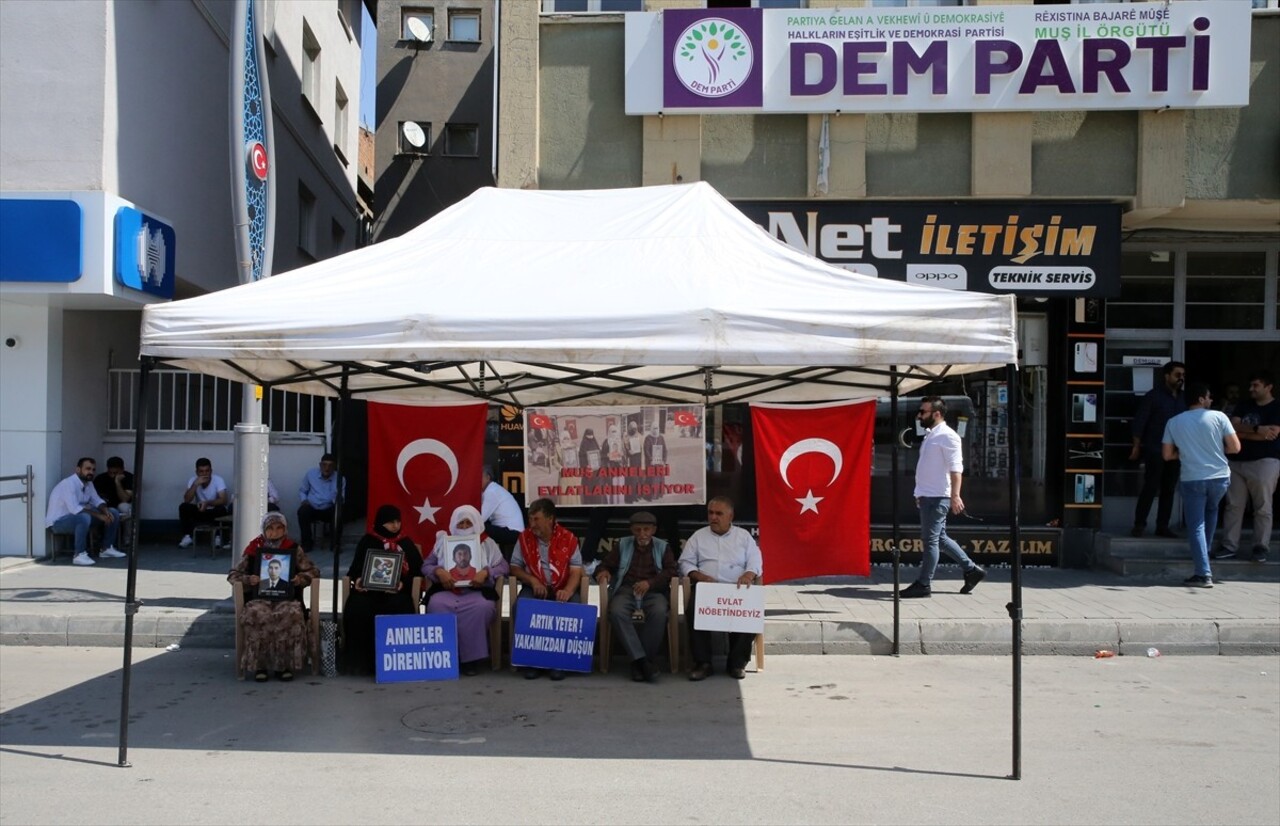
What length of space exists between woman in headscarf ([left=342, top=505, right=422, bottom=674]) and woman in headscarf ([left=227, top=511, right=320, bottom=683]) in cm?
32

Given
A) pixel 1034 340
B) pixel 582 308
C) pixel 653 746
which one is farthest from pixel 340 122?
pixel 653 746

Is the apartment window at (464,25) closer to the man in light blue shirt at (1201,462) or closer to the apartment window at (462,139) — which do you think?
the apartment window at (462,139)

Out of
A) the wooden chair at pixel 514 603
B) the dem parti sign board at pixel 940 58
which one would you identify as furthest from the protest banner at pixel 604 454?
the dem parti sign board at pixel 940 58

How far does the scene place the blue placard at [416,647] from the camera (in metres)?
7.41

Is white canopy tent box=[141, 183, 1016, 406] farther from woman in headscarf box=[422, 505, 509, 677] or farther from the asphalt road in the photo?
the asphalt road

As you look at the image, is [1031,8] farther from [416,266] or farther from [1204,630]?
[416,266]

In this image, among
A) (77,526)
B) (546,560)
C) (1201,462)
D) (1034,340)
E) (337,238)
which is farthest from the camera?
(337,238)

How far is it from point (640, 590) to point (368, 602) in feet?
6.48

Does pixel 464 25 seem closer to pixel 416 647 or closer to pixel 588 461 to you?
pixel 588 461

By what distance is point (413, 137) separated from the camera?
71.4 ft

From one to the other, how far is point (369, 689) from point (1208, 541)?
29.3ft

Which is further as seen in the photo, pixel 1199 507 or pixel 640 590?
pixel 1199 507

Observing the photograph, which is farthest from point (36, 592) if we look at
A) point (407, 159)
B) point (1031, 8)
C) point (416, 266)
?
point (407, 159)

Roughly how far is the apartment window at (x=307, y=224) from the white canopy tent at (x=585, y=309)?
12630 millimetres
